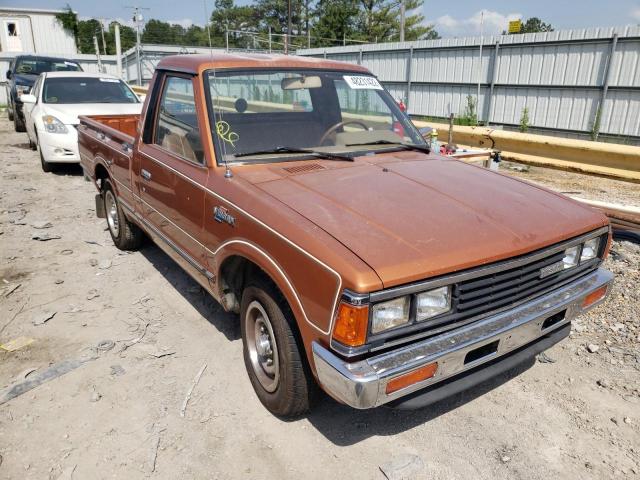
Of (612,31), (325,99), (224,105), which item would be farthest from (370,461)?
(612,31)

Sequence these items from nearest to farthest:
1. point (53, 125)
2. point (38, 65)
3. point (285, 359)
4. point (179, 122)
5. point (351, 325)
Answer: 1. point (351, 325)
2. point (285, 359)
3. point (179, 122)
4. point (53, 125)
5. point (38, 65)

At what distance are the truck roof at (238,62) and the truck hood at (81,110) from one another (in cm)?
552

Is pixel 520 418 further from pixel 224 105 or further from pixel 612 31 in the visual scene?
pixel 612 31

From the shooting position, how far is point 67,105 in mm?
9062

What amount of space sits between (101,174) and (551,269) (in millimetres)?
4783

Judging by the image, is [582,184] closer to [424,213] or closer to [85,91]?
[424,213]

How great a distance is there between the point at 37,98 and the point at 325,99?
7.76m

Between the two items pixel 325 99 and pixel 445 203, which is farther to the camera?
pixel 325 99

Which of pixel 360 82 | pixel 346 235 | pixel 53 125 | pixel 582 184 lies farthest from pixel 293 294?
pixel 53 125

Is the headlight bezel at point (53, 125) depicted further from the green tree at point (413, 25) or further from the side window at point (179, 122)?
the green tree at point (413, 25)

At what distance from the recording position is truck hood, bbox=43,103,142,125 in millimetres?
8688

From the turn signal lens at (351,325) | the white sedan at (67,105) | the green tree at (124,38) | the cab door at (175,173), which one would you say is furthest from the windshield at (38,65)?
the green tree at (124,38)

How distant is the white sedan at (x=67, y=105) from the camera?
8.67m

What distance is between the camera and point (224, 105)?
3.35 m
